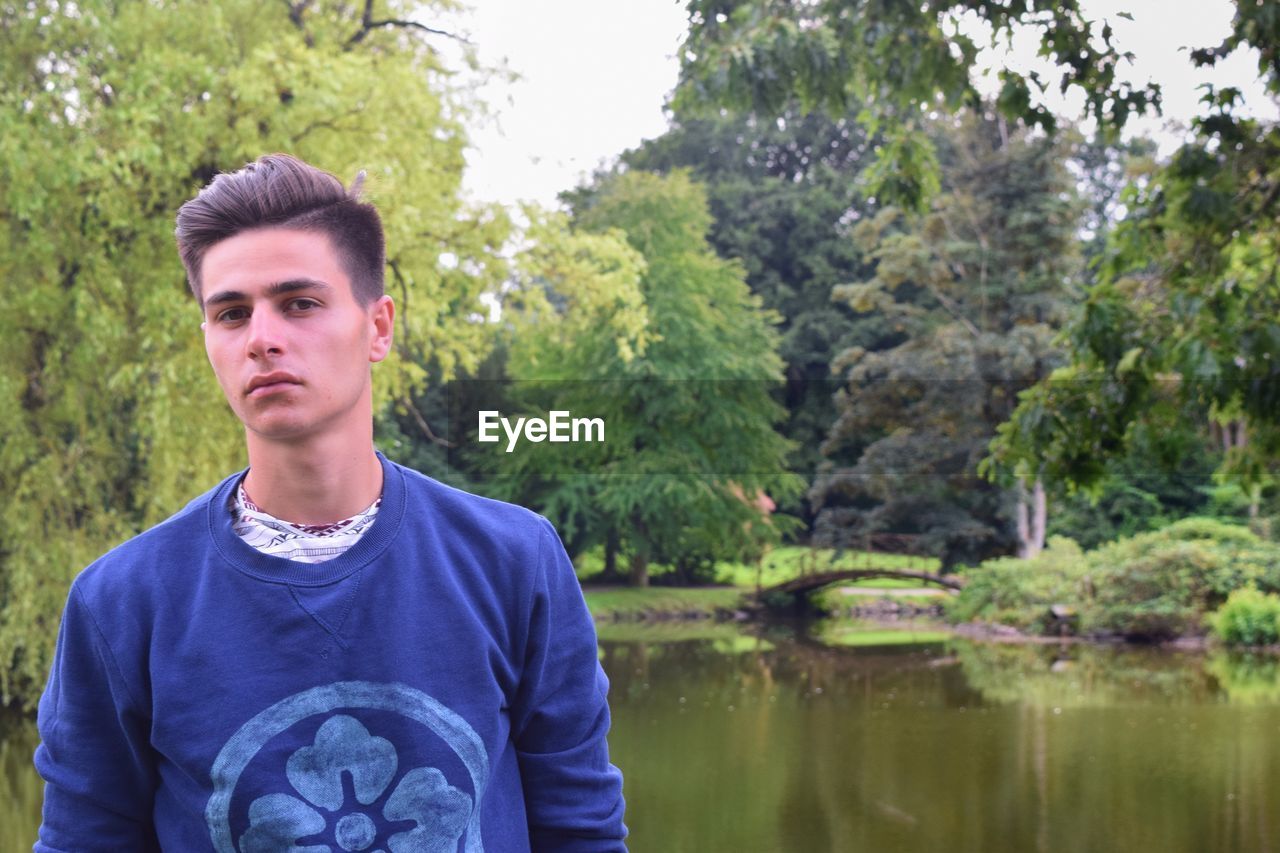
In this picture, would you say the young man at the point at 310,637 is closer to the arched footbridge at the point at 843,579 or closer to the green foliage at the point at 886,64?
the green foliage at the point at 886,64

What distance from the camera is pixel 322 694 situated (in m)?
1.20

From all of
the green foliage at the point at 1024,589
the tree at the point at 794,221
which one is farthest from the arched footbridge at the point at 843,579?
the tree at the point at 794,221

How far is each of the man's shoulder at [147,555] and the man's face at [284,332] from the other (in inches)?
4.1

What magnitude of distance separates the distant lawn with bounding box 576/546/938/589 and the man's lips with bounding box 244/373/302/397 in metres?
21.6

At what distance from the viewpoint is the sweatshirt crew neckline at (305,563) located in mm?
1227

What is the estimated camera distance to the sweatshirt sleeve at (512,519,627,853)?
4.26ft

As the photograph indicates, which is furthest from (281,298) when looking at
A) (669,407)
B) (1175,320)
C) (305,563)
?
(669,407)

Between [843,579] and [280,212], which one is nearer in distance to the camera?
[280,212]

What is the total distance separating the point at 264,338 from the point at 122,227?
26.2ft

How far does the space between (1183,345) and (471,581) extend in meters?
4.36

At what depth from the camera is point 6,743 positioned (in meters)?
10.3

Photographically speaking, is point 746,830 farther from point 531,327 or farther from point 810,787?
point 531,327

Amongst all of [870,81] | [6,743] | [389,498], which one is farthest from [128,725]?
[6,743]

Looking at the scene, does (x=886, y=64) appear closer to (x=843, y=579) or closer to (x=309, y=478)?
(x=309, y=478)
